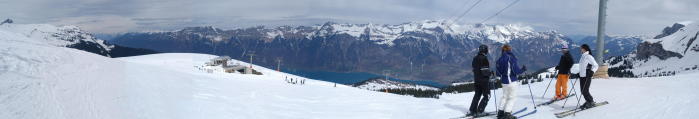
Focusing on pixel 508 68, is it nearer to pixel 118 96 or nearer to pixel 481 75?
pixel 481 75

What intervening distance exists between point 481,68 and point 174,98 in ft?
21.5

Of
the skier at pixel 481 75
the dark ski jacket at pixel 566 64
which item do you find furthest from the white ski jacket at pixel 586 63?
the skier at pixel 481 75

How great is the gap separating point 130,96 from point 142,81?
187cm

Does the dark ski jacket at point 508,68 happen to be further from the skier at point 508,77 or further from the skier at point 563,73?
the skier at point 563,73

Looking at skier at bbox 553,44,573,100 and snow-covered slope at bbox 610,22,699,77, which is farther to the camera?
snow-covered slope at bbox 610,22,699,77

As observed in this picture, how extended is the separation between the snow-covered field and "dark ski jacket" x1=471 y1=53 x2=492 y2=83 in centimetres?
149

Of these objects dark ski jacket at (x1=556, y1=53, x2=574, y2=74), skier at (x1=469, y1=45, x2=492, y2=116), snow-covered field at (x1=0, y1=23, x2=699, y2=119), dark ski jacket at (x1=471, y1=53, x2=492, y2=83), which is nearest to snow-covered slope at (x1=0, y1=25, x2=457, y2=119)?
snow-covered field at (x1=0, y1=23, x2=699, y2=119)

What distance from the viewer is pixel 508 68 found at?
29.8 ft

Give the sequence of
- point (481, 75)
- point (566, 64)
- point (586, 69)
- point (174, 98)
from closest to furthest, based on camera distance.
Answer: point (174, 98)
point (481, 75)
point (586, 69)
point (566, 64)

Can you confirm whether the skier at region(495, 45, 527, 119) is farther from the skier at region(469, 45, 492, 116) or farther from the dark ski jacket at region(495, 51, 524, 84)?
the skier at region(469, 45, 492, 116)

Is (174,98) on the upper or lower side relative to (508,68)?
lower

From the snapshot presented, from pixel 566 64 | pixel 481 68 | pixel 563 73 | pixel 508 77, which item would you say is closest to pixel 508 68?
pixel 508 77

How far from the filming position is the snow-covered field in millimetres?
5652

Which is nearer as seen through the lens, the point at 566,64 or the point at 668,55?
the point at 566,64
